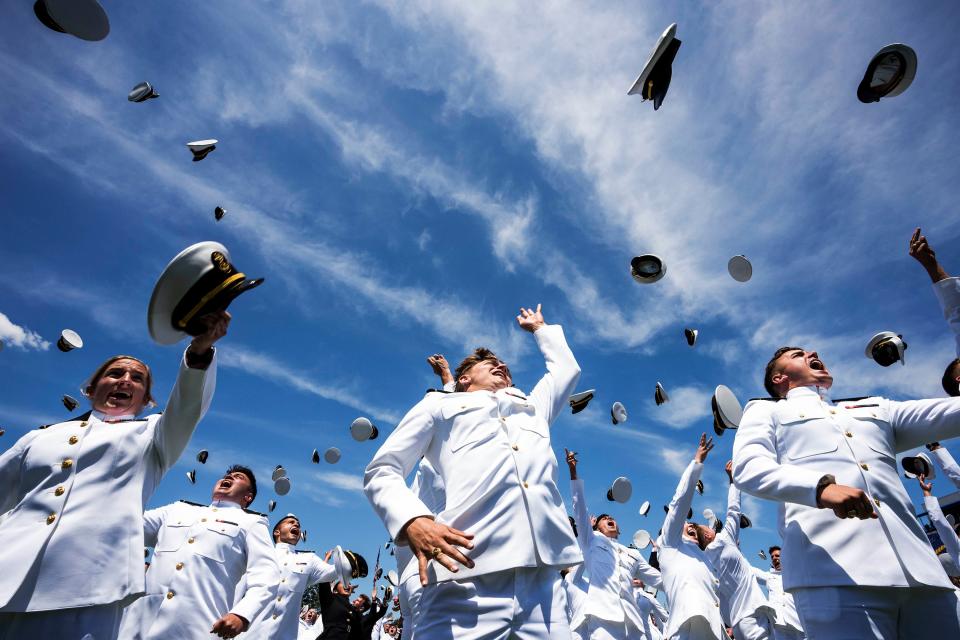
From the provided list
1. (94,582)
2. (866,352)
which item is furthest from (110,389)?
(866,352)

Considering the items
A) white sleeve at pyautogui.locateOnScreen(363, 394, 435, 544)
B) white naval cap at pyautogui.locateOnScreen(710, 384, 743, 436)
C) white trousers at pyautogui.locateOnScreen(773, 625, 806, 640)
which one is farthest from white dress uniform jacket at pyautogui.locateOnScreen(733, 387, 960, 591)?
white trousers at pyautogui.locateOnScreen(773, 625, 806, 640)

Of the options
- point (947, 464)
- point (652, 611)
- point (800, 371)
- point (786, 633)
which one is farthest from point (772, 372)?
point (652, 611)

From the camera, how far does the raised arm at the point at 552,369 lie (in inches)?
156

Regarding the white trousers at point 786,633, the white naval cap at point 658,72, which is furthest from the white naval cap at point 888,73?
the white trousers at point 786,633

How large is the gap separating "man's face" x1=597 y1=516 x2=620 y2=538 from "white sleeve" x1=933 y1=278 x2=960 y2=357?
8.44 metres

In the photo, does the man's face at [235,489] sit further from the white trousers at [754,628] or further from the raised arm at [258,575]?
the white trousers at [754,628]

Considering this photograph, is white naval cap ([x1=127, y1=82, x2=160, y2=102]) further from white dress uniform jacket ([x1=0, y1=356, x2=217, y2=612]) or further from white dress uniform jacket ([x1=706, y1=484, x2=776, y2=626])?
white dress uniform jacket ([x1=706, y1=484, x2=776, y2=626])

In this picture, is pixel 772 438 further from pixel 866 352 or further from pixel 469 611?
pixel 866 352

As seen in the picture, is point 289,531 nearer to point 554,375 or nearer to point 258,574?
point 258,574

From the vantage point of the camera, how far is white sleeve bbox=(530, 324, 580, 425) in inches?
155

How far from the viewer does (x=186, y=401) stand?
3.15 metres

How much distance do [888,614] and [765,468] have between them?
99 cm

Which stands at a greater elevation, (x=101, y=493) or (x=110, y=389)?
(x=110, y=389)

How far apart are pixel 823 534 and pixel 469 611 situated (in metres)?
2.42
